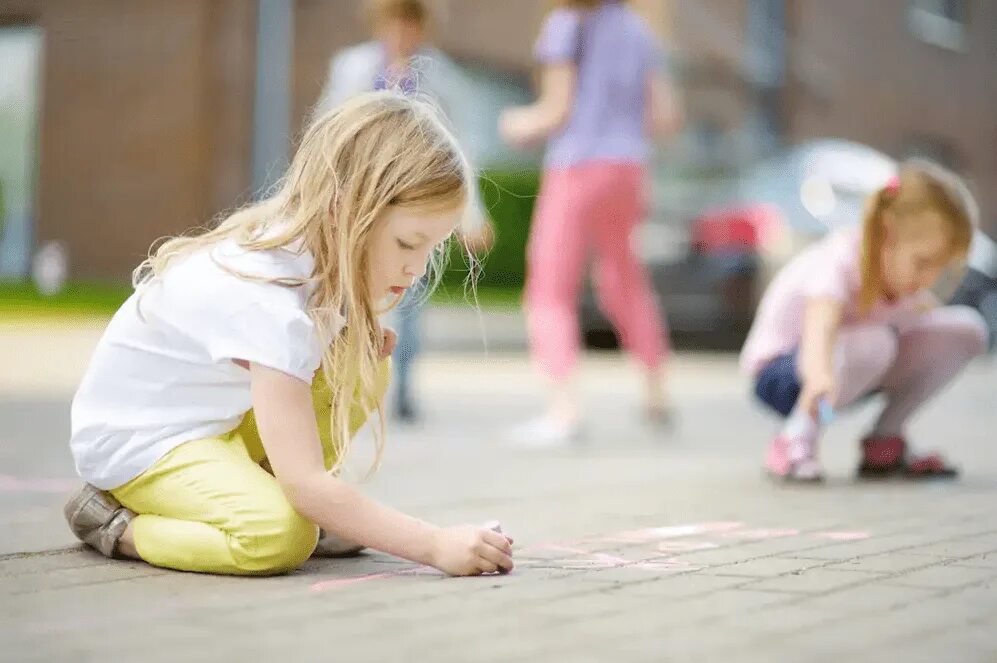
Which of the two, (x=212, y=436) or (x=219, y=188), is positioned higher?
(x=212, y=436)

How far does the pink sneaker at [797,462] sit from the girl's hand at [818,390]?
0.70 ft

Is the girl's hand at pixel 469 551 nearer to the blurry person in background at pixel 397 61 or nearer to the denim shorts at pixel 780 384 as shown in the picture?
the denim shorts at pixel 780 384

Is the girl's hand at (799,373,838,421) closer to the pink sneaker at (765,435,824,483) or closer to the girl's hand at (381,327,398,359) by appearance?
the pink sneaker at (765,435,824,483)

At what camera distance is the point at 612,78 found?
649 cm

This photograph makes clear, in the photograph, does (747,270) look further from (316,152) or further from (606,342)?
(316,152)

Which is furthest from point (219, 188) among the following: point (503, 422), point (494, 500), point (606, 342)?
point (494, 500)

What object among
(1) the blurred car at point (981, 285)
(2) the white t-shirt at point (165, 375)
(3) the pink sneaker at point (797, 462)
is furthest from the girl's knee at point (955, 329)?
(1) the blurred car at point (981, 285)

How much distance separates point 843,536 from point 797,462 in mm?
1161

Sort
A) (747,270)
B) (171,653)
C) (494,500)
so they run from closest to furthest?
1. (171,653)
2. (494,500)
3. (747,270)

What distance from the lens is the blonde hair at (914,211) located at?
14.2ft

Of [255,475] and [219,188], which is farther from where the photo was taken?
[219,188]

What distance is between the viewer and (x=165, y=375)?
304 centimetres

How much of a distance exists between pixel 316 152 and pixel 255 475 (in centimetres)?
63

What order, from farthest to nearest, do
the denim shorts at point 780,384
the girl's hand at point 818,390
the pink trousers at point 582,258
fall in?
the pink trousers at point 582,258
the denim shorts at point 780,384
the girl's hand at point 818,390
